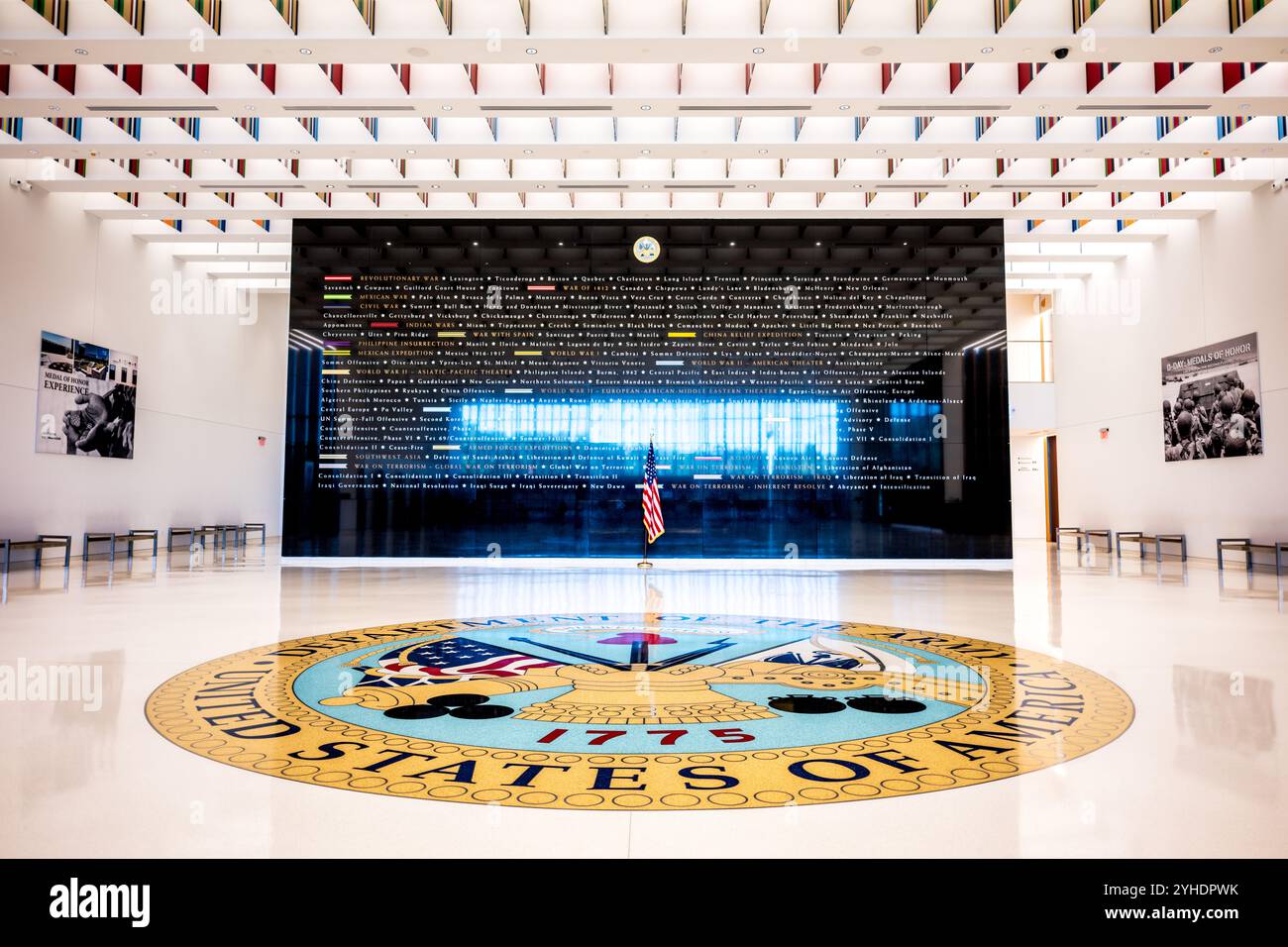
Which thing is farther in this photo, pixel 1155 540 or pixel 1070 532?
pixel 1070 532

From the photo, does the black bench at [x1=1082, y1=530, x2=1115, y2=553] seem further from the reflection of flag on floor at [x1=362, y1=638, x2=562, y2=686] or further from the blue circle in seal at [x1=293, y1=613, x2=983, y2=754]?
the reflection of flag on floor at [x1=362, y1=638, x2=562, y2=686]

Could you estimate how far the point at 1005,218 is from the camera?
1437cm

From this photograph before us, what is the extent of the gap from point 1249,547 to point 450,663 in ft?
41.8

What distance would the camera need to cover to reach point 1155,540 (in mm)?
14266

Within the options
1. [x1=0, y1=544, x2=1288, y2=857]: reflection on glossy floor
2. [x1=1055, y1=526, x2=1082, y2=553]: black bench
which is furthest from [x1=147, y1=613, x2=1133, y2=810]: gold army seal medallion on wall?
[x1=1055, y1=526, x2=1082, y2=553]: black bench

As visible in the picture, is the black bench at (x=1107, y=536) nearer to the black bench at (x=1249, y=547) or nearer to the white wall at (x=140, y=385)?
the black bench at (x=1249, y=547)

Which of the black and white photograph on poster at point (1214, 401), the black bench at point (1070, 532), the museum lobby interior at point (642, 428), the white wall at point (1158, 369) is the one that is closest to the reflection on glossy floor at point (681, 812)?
the museum lobby interior at point (642, 428)

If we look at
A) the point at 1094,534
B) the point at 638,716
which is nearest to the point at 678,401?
the point at 1094,534

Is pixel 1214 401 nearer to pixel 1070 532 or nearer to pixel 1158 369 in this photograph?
pixel 1158 369

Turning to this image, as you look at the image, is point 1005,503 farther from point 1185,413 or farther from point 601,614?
point 601,614

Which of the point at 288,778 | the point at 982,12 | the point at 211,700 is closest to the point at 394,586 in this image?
the point at 211,700

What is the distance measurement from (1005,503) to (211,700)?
14014 millimetres

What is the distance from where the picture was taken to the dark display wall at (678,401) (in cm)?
1468

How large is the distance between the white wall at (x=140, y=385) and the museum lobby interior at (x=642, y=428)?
94mm
